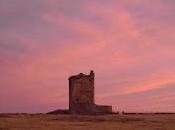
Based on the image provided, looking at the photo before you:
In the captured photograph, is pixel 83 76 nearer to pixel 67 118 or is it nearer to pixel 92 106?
pixel 92 106

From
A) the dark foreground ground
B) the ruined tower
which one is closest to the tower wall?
the ruined tower

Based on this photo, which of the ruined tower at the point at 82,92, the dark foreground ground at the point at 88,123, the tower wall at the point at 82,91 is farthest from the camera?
the tower wall at the point at 82,91

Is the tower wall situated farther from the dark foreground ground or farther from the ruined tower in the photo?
the dark foreground ground

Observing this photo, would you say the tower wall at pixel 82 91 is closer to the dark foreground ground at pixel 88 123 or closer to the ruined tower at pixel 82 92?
the ruined tower at pixel 82 92

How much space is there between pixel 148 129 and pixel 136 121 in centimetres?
501

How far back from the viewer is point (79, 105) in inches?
1949

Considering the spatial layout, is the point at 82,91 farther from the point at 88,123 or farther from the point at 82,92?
the point at 88,123

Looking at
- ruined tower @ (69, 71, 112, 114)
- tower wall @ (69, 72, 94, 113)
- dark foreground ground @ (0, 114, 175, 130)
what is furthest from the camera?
tower wall @ (69, 72, 94, 113)

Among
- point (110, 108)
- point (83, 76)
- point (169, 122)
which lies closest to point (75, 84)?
point (83, 76)

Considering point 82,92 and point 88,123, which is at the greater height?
point 82,92

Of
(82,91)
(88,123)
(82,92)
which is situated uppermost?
(82,91)

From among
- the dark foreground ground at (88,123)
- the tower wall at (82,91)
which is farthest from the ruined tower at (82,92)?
the dark foreground ground at (88,123)

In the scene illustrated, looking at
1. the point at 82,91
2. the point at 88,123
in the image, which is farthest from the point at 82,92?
the point at 88,123

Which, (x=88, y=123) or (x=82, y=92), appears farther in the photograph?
(x=82, y=92)
